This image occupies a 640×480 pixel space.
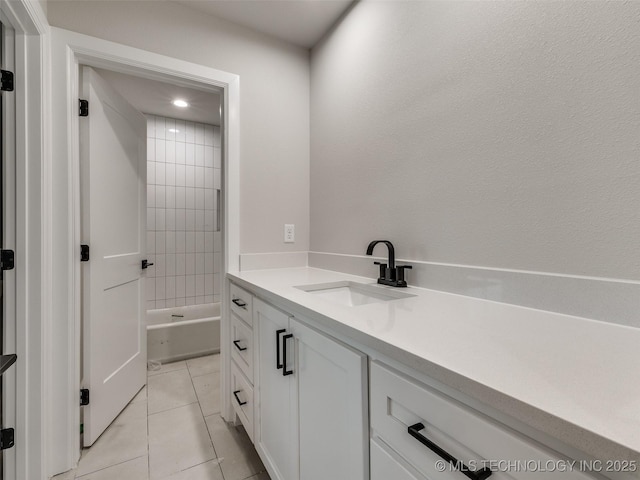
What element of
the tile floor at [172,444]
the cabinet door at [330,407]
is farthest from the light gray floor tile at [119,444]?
the cabinet door at [330,407]

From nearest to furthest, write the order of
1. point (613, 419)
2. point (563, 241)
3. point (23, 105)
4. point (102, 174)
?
point (613, 419) < point (563, 241) < point (23, 105) < point (102, 174)

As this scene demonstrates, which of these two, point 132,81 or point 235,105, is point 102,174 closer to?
point 235,105

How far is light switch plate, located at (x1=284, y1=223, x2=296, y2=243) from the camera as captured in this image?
1.96 metres

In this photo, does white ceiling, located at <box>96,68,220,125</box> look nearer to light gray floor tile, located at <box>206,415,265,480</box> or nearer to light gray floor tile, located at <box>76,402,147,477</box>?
light gray floor tile, located at <box>76,402,147,477</box>

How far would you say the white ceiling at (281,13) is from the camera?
5.40 ft

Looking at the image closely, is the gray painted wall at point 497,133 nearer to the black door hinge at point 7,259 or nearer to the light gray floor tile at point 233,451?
the light gray floor tile at point 233,451

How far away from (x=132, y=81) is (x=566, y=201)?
294 cm

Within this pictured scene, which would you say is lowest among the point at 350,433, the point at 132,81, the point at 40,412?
the point at 40,412

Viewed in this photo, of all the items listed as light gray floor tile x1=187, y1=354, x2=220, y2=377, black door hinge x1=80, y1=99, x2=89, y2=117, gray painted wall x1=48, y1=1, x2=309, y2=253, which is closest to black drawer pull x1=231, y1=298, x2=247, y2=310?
gray painted wall x1=48, y1=1, x2=309, y2=253

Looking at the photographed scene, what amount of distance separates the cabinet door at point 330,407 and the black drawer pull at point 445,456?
15cm

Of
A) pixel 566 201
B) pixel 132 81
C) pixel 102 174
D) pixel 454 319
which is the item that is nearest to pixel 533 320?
pixel 454 319

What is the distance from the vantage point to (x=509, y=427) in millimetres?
418

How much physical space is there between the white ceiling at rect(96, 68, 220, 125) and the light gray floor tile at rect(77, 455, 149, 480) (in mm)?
2455

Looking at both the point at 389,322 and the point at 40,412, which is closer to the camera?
the point at 389,322
